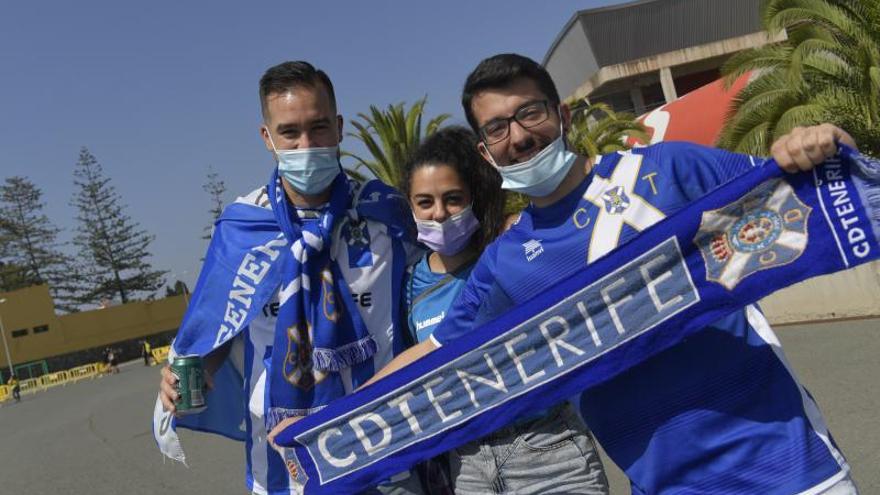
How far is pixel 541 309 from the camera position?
2.39 meters

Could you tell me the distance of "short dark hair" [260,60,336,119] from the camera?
10.0 ft

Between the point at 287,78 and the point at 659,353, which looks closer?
the point at 659,353

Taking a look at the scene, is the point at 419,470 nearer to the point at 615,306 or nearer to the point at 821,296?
the point at 615,306

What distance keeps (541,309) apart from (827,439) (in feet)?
2.80

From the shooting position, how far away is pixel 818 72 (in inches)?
497

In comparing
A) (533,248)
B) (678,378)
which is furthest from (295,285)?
(678,378)

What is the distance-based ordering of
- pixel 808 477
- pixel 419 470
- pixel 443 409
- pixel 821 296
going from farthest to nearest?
pixel 821 296, pixel 419 470, pixel 443 409, pixel 808 477

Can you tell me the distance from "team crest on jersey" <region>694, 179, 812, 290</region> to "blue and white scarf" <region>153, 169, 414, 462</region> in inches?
53.5

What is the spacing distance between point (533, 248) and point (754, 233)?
64 cm

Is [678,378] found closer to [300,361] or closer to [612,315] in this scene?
[612,315]

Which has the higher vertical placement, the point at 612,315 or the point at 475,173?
the point at 475,173

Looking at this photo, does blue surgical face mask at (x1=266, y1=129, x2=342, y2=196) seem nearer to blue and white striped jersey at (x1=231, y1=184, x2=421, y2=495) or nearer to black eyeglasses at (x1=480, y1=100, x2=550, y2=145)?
blue and white striped jersey at (x1=231, y1=184, x2=421, y2=495)

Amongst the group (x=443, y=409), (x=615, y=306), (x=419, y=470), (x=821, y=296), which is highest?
(x=615, y=306)

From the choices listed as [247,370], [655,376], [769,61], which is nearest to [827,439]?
[655,376]
